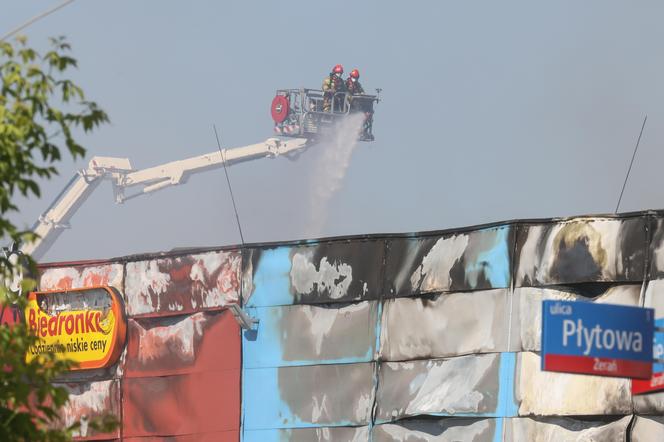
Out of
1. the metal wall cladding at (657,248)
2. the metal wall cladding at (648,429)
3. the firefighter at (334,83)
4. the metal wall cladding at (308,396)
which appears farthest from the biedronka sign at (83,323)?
the firefighter at (334,83)

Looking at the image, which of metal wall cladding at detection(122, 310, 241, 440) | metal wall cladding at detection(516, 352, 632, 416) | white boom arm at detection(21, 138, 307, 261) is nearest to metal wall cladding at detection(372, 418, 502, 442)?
metal wall cladding at detection(516, 352, 632, 416)

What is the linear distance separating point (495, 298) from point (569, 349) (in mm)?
12130

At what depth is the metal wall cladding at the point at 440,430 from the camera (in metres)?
31.6

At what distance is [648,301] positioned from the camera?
96.9ft

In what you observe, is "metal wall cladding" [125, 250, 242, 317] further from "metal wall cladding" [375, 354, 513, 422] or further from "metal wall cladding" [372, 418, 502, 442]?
"metal wall cladding" [372, 418, 502, 442]

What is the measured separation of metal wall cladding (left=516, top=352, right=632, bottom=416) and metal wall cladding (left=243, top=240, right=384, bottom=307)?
15.0ft

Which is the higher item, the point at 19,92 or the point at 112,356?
the point at 19,92

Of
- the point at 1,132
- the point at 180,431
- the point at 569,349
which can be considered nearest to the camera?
the point at 1,132

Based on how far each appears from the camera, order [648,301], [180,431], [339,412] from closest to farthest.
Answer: [648,301], [339,412], [180,431]

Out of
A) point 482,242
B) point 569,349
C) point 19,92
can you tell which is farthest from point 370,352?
point 19,92

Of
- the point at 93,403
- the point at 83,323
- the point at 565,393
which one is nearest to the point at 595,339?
the point at 565,393

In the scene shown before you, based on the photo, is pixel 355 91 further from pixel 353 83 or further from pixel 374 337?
pixel 374 337

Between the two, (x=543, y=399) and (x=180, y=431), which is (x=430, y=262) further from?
(x=180, y=431)

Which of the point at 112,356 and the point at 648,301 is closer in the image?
the point at 648,301
